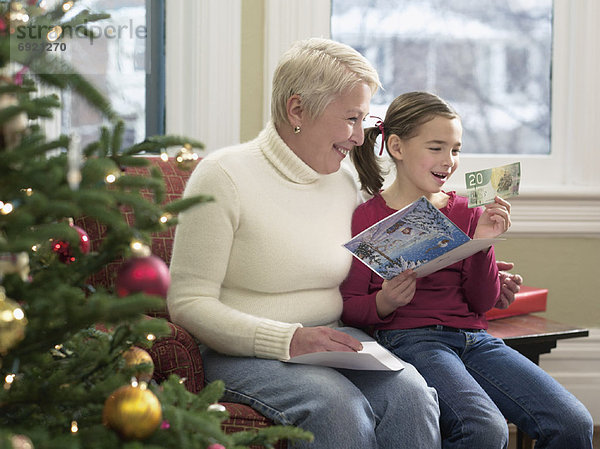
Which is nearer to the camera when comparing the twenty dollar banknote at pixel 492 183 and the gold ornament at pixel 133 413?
the gold ornament at pixel 133 413

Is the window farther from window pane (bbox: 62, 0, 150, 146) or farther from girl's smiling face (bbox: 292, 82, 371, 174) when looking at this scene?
girl's smiling face (bbox: 292, 82, 371, 174)

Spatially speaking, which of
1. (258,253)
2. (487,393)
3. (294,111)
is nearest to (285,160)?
(294,111)

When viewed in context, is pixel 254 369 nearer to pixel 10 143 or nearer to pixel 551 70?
pixel 10 143

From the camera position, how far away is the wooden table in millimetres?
2066

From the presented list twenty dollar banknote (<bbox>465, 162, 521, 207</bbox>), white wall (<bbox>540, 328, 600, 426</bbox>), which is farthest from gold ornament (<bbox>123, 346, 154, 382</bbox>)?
white wall (<bbox>540, 328, 600, 426</bbox>)

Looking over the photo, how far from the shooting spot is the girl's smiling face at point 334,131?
6.02 feet

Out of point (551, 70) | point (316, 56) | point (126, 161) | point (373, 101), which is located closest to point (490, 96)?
point (551, 70)

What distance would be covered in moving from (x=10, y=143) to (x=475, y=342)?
1.25m

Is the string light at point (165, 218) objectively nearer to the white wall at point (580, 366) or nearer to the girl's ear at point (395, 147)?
the girl's ear at point (395, 147)

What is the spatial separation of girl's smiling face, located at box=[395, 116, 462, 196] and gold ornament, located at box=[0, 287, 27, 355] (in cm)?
126

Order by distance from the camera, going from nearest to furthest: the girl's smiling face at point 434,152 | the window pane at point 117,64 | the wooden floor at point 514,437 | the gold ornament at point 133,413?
1. the gold ornament at point 133,413
2. the girl's smiling face at point 434,152
3. the window pane at point 117,64
4. the wooden floor at point 514,437

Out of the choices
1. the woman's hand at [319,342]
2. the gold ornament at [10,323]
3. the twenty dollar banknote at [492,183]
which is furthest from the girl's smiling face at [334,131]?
the gold ornament at [10,323]

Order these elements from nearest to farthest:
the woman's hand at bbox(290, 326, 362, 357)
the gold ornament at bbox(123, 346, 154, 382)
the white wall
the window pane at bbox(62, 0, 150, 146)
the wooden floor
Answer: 1. the gold ornament at bbox(123, 346, 154, 382)
2. the woman's hand at bbox(290, 326, 362, 357)
3. the window pane at bbox(62, 0, 150, 146)
4. the wooden floor
5. the white wall

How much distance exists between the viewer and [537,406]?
1.70 meters
